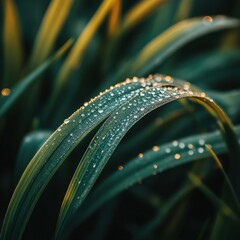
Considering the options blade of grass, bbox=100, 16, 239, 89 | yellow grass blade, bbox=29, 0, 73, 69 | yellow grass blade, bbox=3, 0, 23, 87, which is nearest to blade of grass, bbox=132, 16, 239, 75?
blade of grass, bbox=100, 16, 239, 89

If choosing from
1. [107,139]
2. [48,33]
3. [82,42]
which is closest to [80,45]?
[82,42]

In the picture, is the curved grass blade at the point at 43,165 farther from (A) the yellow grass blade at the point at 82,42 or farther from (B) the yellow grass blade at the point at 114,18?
(B) the yellow grass blade at the point at 114,18

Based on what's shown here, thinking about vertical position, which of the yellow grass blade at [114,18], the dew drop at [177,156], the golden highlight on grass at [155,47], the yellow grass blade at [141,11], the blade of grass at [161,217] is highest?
the yellow grass blade at [141,11]

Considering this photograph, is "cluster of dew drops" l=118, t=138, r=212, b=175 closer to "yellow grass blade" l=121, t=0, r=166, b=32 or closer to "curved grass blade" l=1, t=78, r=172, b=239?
"curved grass blade" l=1, t=78, r=172, b=239

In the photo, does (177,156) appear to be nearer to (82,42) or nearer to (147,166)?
(147,166)

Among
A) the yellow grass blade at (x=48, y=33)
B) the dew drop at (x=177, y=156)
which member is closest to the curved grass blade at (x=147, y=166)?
the dew drop at (x=177, y=156)

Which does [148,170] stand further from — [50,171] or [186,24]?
[186,24]
